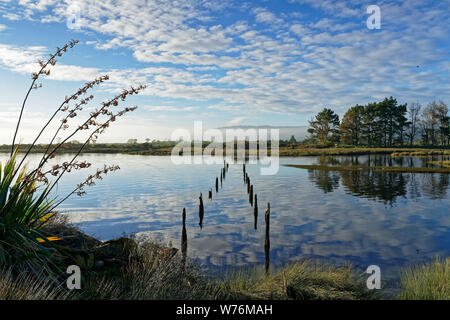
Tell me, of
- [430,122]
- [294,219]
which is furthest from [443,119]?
[294,219]

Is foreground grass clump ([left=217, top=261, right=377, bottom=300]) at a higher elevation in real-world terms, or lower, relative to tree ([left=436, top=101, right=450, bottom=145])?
lower

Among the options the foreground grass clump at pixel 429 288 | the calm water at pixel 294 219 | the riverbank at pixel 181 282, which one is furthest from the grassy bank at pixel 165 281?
the calm water at pixel 294 219

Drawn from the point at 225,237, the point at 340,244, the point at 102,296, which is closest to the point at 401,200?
the point at 340,244

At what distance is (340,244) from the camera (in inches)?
666

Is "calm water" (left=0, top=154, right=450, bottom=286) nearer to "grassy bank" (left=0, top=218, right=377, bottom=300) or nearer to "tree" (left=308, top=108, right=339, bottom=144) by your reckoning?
"grassy bank" (left=0, top=218, right=377, bottom=300)

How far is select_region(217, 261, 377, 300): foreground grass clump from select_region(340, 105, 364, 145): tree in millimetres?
103602

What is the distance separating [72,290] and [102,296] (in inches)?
24.0

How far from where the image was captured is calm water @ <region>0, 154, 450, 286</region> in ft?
51.0

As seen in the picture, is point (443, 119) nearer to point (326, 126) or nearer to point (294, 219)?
point (326, 126)

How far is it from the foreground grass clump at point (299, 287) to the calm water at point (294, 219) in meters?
3.45

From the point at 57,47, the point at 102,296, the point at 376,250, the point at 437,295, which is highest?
the point at 57,47

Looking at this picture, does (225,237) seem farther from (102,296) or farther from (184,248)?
(102,296)

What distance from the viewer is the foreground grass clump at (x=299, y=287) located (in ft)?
30.6

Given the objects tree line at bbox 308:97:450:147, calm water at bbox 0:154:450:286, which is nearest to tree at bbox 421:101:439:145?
tree line at bbox 308:97:450:147
